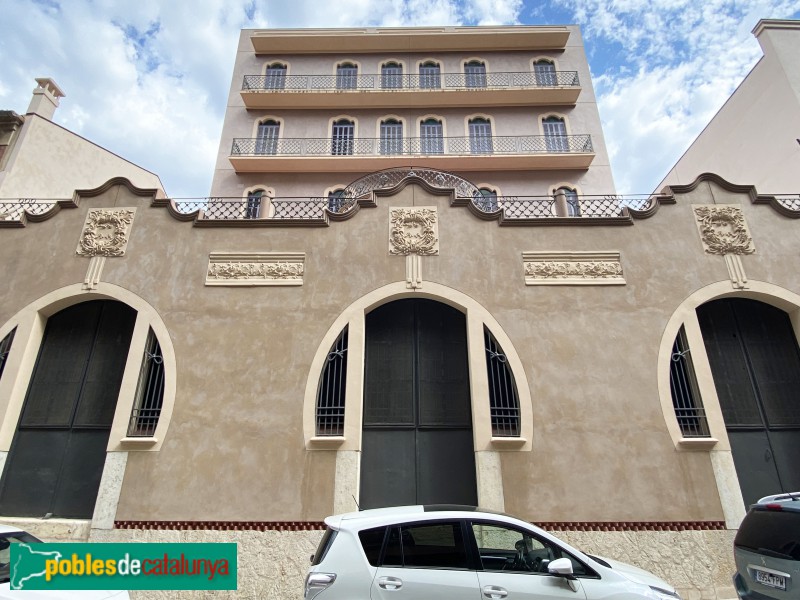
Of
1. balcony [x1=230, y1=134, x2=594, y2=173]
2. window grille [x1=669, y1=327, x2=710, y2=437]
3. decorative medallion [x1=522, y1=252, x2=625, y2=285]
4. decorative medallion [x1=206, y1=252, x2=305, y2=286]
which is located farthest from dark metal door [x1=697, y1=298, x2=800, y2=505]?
decorative medallion [x1=206, y1=252, x2=305, y2=286]

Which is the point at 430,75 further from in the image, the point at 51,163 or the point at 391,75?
the point at 51,163

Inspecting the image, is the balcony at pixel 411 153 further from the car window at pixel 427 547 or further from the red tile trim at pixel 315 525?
the car window at pixel 427 547

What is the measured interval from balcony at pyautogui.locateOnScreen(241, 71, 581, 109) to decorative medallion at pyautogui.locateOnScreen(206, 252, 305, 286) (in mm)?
11141

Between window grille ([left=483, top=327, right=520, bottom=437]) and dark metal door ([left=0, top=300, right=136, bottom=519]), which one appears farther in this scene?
dark metal door ([left=0, top=300, right=136, bottom=519])

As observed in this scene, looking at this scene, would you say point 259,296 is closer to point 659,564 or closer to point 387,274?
point 387,274

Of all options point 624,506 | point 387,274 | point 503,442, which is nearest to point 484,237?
point 387,274

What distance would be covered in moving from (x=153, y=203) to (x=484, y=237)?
322 inches

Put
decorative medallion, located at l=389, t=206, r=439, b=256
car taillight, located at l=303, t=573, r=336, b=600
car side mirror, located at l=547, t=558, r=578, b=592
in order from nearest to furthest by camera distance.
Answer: car side mirror, located at l=547, t=558, r=578, b=592
car taillight, located at l=303, t=573, r=336, b=600
decorative medallion, located at l=389, t=206, r=439, b=256

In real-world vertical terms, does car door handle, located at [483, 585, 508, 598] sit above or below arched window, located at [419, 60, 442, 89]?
below

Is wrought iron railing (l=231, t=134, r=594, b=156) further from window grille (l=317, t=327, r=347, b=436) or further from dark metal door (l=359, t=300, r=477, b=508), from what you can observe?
window grille (l=317, t=327, r=347, b=436)

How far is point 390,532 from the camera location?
4.62 metres

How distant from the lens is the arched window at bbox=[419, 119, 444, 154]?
697 inches

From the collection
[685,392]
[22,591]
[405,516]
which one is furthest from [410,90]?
[22,591]

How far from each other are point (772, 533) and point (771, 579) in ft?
1.50
